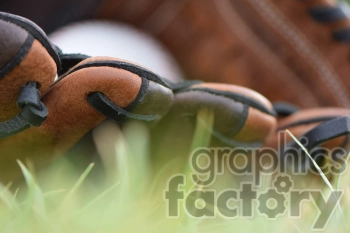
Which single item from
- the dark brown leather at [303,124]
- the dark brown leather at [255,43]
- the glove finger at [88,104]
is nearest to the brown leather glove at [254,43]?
the dark brown leather at [255,43]

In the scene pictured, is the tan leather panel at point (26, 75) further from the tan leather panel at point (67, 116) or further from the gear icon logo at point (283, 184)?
the gear icon logo at point (283, 184)

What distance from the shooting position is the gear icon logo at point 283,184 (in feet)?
2.49

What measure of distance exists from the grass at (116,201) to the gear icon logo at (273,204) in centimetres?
3

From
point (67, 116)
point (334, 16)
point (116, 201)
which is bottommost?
point (116, 201)

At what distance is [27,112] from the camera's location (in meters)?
0.52

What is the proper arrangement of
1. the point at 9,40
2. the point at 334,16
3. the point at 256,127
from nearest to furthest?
the point at 9,40, the point at 256,127, the point at 334,16

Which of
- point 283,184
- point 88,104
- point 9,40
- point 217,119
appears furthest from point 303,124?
point 9,40

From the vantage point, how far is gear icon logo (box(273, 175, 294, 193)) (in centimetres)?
76

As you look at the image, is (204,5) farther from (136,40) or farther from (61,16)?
(61,16)

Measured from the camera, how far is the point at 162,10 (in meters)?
1.32

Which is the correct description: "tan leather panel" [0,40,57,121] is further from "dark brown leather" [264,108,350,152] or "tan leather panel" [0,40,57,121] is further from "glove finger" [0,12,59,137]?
"dark brown leather" [264,108,350,152]

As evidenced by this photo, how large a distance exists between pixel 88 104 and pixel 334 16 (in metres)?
0.78

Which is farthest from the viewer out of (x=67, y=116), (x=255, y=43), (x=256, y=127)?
(x=255, y=43)

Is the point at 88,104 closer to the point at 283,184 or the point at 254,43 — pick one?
the point at 283,184
